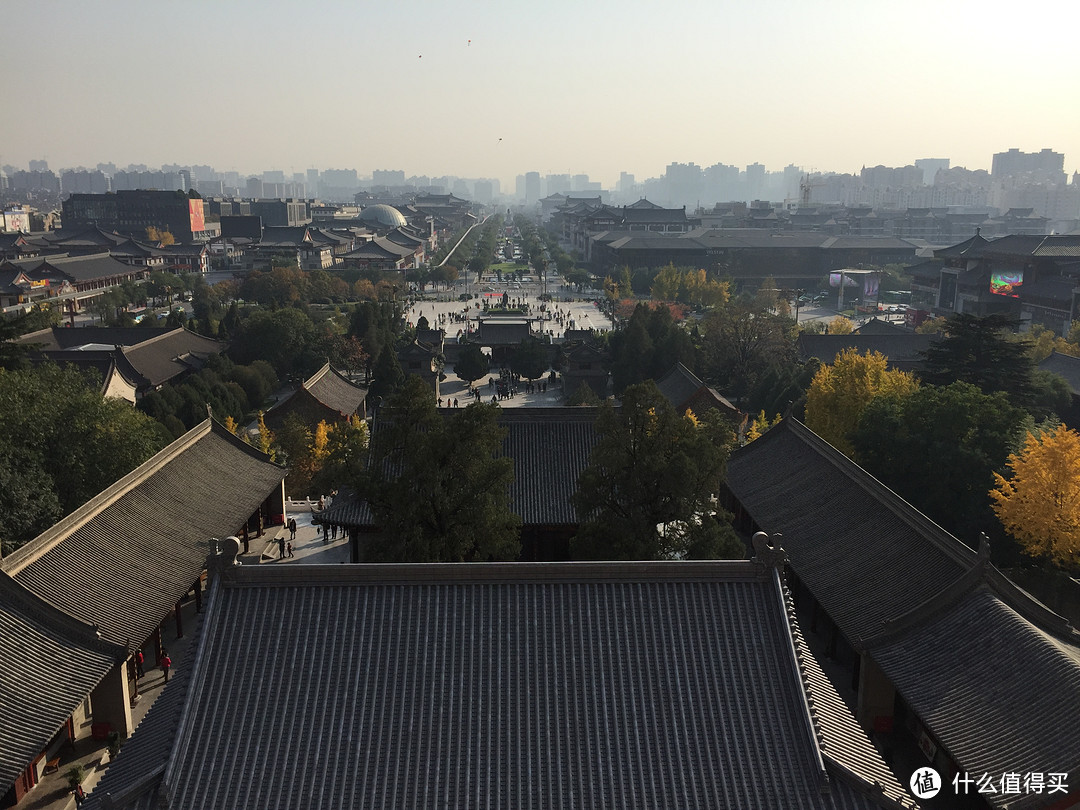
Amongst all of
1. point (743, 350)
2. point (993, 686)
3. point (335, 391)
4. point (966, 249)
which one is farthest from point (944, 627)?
point (966, 249)

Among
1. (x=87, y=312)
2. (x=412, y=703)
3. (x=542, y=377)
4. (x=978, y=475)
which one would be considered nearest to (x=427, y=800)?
(x=412, y=703)

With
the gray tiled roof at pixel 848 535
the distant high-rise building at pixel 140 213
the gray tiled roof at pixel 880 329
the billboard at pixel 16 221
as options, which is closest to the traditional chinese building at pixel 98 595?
the gray tiled roof at pixel 848 535

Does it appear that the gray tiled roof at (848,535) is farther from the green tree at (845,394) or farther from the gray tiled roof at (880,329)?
the gray tiled roof at (880,329)

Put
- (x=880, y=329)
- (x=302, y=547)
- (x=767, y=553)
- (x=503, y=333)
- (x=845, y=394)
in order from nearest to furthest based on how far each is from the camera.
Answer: (x=767, y=553) → (x=302, y=547) → (x=845, y=394) → (x=880, y=329) → (x=503, y=333)

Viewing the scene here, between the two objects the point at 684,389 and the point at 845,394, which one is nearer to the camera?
the point at 845,394

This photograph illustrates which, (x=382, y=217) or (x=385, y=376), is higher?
(x=382, y=217)

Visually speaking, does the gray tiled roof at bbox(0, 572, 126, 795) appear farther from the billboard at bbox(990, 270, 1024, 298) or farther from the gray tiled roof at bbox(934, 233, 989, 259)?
the gray tiled roof at bbox(934, 233, 989, 259)

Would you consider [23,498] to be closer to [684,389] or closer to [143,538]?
[143,538]
